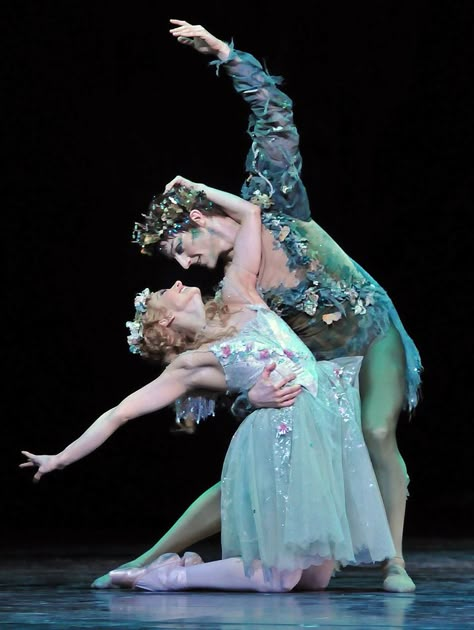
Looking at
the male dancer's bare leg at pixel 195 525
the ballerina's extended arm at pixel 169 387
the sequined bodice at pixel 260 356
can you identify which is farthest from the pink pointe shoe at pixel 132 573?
the sequined bodice at pixel 260 356

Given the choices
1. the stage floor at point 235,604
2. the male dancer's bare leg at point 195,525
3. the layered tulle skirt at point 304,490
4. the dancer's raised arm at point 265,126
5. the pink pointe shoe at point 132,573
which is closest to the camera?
the stage floor at point 235,604

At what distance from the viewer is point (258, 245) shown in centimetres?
341

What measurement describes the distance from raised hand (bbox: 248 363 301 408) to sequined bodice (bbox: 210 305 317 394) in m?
0.02

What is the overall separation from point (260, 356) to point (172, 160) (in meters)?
2.44

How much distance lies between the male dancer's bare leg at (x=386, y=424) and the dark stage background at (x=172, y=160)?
183cm

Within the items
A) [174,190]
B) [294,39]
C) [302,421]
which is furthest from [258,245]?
[294,39]

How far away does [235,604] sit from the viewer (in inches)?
108

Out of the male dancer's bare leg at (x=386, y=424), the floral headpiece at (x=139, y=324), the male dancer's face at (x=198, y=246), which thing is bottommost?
the male dancer's bare leg at (x=386, y=424)

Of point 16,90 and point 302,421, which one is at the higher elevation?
point 16,90

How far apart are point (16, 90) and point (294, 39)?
1164 millimetres

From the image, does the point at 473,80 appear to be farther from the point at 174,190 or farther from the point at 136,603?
the point at 136,603

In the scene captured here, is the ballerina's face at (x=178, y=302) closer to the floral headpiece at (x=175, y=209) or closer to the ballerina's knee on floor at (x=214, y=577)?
the floral headpiece at (x=175, y=209)

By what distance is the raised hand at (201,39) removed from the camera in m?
3.46

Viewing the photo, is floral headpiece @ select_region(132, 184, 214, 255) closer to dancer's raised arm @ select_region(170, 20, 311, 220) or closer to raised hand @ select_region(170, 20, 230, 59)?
dancer's raised arm @ select_region(170, 20, 311, 220)
